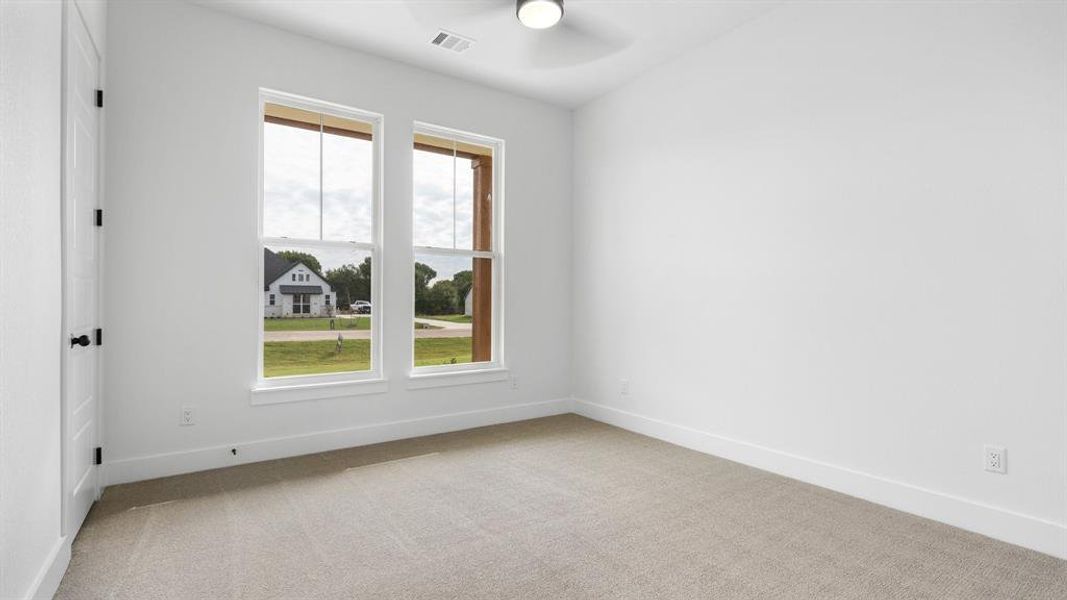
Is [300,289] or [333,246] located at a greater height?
[333,246]

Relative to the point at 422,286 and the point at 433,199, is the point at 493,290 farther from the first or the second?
the point at 433,199

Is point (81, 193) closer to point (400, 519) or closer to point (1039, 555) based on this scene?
point (400, 519)

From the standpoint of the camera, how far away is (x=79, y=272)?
8.22 feet

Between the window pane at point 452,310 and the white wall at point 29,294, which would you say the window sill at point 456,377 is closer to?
the window pane at point 452,310

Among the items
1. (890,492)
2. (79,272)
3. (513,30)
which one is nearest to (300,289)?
(79,272)

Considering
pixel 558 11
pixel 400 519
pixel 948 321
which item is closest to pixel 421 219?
pixel 558 11

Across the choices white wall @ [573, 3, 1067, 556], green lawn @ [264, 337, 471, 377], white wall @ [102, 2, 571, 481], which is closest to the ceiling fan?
white wall @ [573, 3, 1067, 556]

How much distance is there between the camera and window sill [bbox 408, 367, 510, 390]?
4199 millimetres

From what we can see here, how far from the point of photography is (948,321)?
262 cm

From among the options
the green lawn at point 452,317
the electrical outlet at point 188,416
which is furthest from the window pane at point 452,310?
the electrical outlet at point 188,416

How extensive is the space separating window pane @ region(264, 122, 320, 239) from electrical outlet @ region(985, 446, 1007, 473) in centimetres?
415

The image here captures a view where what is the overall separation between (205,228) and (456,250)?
6.10 ft

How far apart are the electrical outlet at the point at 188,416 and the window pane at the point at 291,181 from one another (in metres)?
1.23

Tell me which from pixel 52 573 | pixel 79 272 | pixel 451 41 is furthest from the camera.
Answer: pixel 451 41
